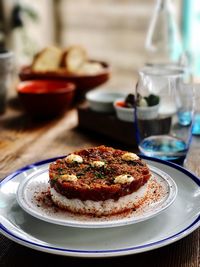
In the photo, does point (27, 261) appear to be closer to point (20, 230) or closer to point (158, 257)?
point (20, 230)

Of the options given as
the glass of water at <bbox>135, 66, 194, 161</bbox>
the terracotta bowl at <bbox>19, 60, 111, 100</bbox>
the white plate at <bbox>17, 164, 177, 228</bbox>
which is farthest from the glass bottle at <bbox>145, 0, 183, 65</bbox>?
the white plate at <bbox>17, 164, 177, 228</bbox>

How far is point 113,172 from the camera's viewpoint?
87 centimetres

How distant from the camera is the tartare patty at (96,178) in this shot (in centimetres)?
80

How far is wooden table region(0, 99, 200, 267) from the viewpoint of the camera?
0.75 meters

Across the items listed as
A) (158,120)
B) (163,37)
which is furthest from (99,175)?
(163,37)

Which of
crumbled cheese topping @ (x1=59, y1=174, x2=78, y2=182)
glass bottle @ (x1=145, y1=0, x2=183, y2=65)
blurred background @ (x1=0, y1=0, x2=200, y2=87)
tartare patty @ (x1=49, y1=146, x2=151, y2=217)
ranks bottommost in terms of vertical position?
blurred background @ (x1=0, y1=0, x2=200, y2=87)

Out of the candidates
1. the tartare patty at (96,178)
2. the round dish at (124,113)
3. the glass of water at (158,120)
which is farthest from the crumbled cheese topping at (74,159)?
the round dish at (124,113)

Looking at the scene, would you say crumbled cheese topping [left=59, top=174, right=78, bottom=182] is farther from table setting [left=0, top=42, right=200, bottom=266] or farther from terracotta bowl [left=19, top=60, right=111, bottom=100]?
terracotta bowl [left=19, top=60, right=111, bottom=100]

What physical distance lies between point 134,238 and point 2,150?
67cm

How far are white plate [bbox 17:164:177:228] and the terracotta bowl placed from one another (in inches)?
33.8

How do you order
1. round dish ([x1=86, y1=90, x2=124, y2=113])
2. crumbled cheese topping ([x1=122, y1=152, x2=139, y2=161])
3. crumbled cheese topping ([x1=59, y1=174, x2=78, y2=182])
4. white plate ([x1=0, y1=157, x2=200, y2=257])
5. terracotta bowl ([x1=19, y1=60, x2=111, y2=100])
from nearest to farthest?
white plate ([x1=0, y1=157, x2=200, y2=257]) → crumbled cheese topping ([x1=59, y1=174, x2=78, y2=182]) → crumbled cheese topping ([x1=122, y1=152, x2=139, y2=161]) → round dish ([x1=86, y1=90, x2=124, y2=113]) → terracotta bowl ([x1=19, y1=60, x2=111, y2=100])

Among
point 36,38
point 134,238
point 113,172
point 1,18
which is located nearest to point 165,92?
point 113,172

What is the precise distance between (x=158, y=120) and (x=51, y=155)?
1.01 ft

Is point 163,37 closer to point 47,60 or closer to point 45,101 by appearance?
point 47,60
